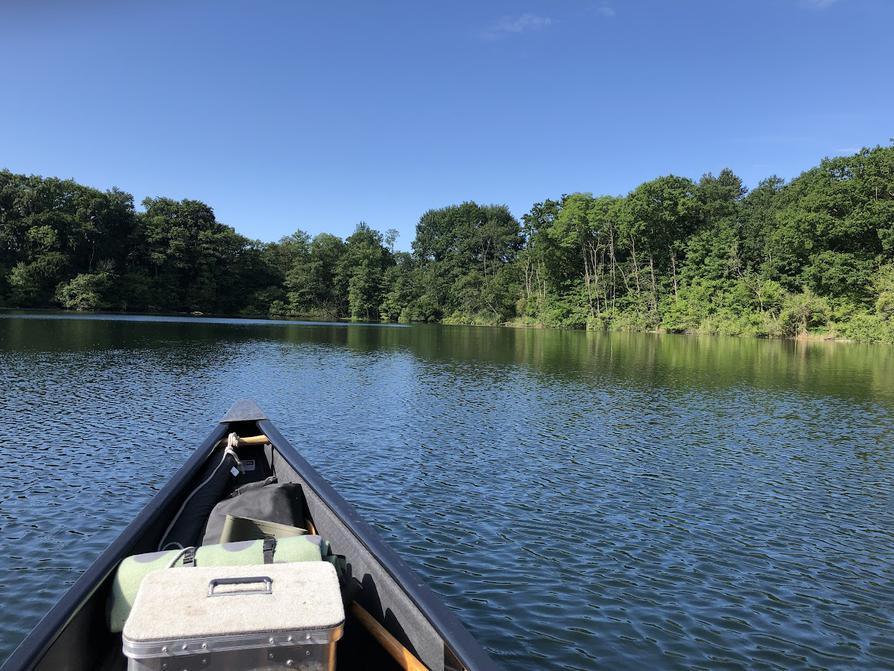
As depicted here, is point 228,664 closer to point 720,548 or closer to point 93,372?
point 720,548

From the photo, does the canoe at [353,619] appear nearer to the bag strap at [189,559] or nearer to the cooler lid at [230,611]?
the bag strap at [189,559]

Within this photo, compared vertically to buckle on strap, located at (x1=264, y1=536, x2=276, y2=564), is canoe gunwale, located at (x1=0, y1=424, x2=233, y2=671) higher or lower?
lower

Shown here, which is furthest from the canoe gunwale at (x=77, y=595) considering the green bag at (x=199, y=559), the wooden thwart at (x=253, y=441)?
the wooden thwart at (x=253, y=441)

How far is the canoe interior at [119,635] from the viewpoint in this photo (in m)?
2.75

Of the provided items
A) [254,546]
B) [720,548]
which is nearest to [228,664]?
[254,546]

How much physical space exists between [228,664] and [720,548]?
6.61m

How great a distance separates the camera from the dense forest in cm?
4981

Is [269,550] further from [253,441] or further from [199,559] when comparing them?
[253,441]

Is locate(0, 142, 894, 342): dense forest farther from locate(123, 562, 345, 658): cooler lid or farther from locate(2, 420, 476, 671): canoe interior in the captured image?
locate(123, 562, 345, 658): cooler lid

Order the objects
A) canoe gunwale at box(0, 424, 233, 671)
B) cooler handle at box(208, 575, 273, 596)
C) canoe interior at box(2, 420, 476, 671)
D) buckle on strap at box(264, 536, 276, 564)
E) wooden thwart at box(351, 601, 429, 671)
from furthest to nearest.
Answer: buckle on strap at box(264, 536, 276, 564) < wooden thwart at box(351, 601, 429, 671) < canoe interior at box(2, 420, 476, 671) < cooler handle at box(208, 575, 273, 596) < canoe gunwale at box(0, 424, 233, 671)

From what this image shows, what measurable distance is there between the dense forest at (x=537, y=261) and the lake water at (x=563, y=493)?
35278mm

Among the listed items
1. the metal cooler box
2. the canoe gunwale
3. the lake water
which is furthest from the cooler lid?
the lake water

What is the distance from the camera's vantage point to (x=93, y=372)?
66.2 ft

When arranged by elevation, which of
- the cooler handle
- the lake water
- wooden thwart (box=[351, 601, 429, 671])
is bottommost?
the lake water
